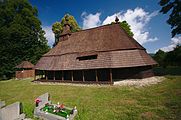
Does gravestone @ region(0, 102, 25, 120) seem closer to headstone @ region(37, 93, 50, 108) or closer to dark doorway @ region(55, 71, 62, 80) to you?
headstone @ region(37, 93, 50, 108)

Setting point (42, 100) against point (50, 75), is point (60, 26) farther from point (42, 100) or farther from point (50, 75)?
point (42, 100)

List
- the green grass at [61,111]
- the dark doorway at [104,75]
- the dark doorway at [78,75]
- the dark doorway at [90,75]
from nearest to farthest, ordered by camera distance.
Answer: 1. the green grass at [61,111]
2. the dark doorway at [104,75]
3. the dark doorway at [90,75]
4. the dark doorway at [78,75]

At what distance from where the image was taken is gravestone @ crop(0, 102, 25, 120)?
301 inches

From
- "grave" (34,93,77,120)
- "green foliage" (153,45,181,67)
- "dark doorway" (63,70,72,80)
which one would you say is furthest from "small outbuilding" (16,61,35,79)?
"green foliage" (153,45,181,67)

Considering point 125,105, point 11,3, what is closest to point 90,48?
point 125,105

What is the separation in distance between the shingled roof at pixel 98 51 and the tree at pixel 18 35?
582 inches

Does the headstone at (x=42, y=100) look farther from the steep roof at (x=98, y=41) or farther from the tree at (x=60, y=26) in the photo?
the tree at (x=60, y=26)

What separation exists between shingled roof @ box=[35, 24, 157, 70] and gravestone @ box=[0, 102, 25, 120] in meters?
11.4

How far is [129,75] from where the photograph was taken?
19.9 metres

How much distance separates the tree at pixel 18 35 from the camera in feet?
116

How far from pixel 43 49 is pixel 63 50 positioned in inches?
747

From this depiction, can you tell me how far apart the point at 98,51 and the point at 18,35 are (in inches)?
1000

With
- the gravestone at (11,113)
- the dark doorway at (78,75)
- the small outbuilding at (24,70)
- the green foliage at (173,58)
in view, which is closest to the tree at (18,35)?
the small outbuilding at (24,70)

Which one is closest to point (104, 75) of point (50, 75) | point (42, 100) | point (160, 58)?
point (50, 75)
